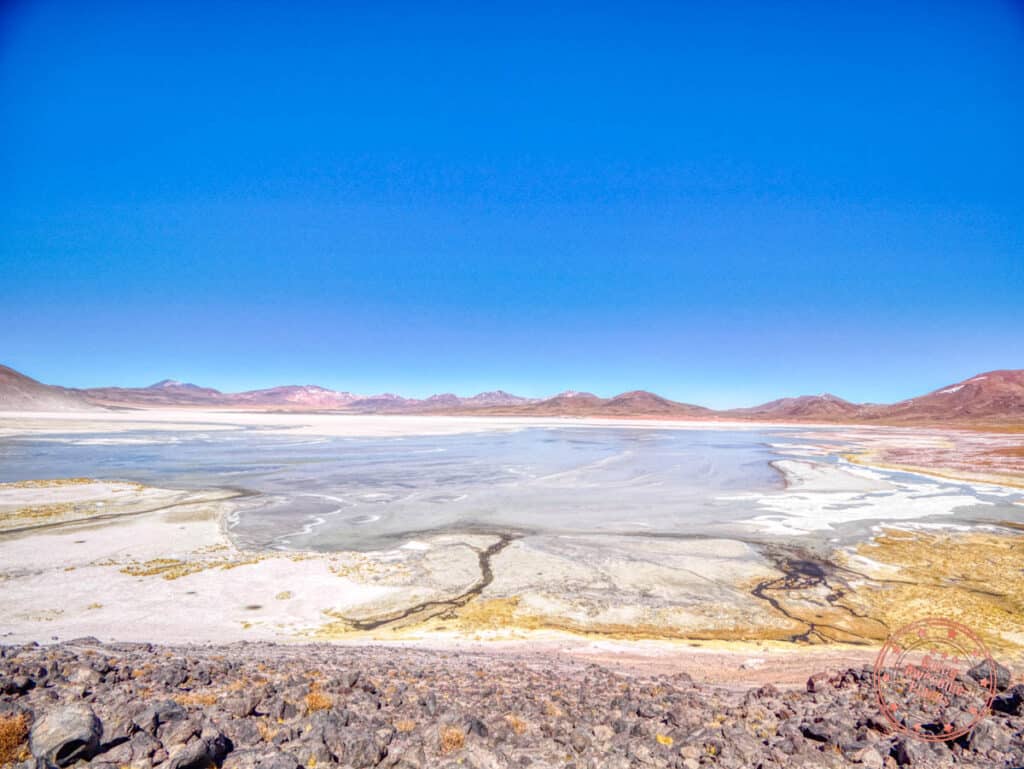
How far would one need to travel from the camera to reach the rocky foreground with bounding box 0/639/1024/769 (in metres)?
4.35

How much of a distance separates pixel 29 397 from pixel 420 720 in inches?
6325

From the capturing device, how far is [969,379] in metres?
169

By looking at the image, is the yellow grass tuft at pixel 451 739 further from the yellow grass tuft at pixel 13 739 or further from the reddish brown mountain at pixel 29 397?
the reddish brown mountain at pixel 29 397

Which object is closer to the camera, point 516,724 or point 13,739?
point 13,739

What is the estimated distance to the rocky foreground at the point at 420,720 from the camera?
4.35 metres

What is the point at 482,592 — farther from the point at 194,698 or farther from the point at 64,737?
the point at 64,737

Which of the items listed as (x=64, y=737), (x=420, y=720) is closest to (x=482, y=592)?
(x=420, y=720)

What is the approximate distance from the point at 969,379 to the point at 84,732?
8976 inches

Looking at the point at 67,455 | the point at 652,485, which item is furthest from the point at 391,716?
the point at 67,455

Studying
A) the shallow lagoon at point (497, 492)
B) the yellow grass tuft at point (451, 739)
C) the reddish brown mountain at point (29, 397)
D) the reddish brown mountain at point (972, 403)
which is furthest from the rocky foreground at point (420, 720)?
the reddish brown mountain at point (972, 403)

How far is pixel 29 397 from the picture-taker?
119m

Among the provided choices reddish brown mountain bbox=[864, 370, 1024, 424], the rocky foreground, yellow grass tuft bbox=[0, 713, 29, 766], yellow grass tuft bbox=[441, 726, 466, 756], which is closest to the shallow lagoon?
the rocky foreground

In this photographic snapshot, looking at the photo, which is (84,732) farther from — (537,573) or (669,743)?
(537,573)

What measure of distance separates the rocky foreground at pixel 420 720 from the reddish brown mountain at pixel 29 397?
144 metres
